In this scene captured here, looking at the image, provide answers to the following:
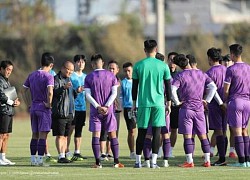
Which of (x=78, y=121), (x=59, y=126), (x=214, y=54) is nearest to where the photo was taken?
(x=214, y=54)

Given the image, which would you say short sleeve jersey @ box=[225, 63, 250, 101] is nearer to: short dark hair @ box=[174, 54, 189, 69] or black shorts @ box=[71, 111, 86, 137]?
short dark hair @ box=[174, 54, 189, 69]

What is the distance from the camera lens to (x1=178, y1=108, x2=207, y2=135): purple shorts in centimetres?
1758

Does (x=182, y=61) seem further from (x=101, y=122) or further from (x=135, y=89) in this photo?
(x=101, y=122)

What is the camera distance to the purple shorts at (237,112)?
57.5ft

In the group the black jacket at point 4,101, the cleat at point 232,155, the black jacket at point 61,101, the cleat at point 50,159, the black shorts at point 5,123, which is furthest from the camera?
the cleat at point 232,155

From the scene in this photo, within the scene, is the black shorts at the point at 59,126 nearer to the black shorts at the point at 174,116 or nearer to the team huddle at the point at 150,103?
the team huddle at the point at 150,103

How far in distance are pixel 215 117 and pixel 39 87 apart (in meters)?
3.59

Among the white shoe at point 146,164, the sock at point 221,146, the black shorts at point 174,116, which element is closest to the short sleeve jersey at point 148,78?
the white shoe at point 146,164

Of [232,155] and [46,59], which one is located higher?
[46,59]

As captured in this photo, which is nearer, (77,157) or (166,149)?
(166,149)

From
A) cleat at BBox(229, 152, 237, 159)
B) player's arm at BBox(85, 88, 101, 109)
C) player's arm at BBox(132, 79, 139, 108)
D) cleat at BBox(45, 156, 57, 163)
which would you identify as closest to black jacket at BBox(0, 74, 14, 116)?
cleat at BBox(45, 156, 57, 163)

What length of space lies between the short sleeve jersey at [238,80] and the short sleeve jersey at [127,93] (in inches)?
144

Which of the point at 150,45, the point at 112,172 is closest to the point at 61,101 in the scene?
the point at 150,45

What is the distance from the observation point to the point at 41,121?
719 inches
